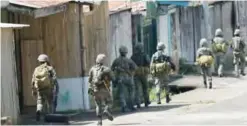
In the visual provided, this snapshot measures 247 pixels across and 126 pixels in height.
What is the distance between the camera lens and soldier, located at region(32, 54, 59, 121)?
15.2 metres

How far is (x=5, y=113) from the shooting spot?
14594 mm

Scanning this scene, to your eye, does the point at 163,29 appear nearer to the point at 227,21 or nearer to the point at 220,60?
the point at 220,60

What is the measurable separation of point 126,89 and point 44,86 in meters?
2.81

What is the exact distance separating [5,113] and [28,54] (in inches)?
139

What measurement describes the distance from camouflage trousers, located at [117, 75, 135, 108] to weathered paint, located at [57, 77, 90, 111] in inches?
36.8

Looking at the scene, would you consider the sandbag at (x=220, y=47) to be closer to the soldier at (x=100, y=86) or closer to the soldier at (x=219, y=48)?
the soldier at (x=219, y=48)

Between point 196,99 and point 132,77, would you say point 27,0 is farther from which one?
point 196,99

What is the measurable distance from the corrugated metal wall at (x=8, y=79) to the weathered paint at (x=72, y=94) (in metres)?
2.44

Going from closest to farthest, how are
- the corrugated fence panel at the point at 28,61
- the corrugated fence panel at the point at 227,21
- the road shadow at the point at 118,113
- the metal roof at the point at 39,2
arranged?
the metal roof at the point at 39,2 → the road shadow at the point at 118,113 → the corrugated fence panel at the point at 28,61 → the corrugated fence panel at the point at 227,21

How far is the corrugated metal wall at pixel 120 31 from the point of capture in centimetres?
2152

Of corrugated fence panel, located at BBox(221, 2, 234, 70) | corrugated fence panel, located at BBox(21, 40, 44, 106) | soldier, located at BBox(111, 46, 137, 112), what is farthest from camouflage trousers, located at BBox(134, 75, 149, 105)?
corrugated fence panel, located at BBox(221, 2, 234, 70)

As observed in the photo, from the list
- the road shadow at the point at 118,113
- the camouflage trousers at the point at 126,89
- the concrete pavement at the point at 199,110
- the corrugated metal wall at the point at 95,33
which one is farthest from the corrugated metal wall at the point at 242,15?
the camouflage trousers at the point at 126,89

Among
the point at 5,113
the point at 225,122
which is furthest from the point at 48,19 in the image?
the point at 225,122

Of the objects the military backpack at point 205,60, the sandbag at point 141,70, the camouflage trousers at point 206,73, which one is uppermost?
the military backpack at point 205,60
